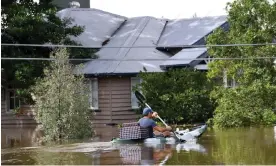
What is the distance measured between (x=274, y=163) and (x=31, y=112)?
2123 centimetres

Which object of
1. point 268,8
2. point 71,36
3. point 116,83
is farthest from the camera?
point 71,36

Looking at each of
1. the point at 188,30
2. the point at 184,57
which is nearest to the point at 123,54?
the point at 184,57

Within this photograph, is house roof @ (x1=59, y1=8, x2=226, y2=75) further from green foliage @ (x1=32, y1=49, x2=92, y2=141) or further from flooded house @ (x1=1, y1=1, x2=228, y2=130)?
green foliage @ (x1=32, y1=49, x2=92, y2=141)

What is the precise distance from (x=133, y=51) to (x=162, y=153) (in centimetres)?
1643

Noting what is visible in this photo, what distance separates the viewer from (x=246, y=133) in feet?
67.8

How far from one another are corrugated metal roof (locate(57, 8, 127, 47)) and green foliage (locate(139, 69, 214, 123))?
655 centimetres

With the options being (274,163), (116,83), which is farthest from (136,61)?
(274,163)

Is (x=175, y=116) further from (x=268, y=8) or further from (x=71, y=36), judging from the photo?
(x=71, y=36)

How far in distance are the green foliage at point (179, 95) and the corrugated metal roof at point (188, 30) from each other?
12.9 ft

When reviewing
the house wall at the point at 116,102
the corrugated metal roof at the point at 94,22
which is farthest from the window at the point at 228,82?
the corrugated metal roof at the point at 94,22

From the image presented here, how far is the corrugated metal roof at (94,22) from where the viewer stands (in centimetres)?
3278

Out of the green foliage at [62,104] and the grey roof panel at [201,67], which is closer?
the green foliage at [62,104]

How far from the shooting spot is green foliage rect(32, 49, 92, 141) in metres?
20.3

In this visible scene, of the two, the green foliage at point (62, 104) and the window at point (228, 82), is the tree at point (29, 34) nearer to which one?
the green foliage at point (62, 104)
